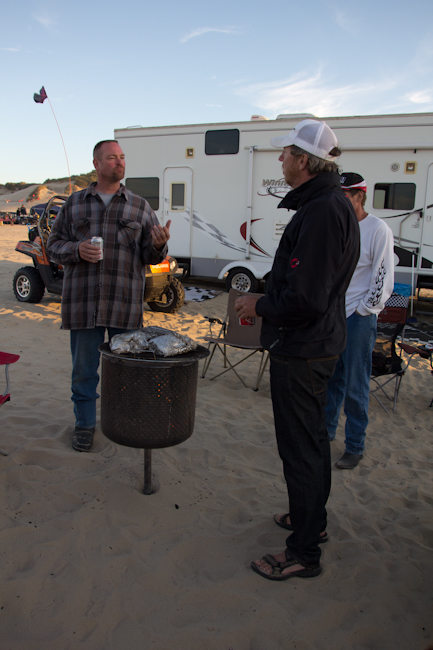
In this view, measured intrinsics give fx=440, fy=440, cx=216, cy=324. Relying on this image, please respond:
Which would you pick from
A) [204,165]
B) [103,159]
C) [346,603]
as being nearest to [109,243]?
[103,159]

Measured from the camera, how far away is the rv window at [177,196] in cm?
912

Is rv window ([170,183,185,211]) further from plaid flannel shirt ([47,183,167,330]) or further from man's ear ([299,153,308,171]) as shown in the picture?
man's ear ([299,153,308,171])

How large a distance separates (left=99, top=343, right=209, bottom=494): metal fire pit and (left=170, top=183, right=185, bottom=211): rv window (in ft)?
24.2

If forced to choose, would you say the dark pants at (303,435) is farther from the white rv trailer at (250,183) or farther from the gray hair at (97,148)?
the white rv trailer at (250,183)

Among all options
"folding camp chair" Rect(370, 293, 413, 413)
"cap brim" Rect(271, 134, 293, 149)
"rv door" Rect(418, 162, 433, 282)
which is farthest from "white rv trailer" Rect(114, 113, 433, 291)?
"cap brim" Rect(271, 134, 293, 149)

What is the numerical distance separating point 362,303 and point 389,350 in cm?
172

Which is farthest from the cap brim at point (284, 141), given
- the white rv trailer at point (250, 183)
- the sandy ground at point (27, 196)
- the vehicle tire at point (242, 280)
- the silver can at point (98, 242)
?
the sandy ground at point (27, 196)

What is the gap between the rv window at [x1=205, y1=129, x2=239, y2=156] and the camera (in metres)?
8.59

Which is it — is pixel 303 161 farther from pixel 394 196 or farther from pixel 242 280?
pixel 242 280

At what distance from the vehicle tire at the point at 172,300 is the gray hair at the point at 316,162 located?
582cm

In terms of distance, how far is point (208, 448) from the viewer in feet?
10.7

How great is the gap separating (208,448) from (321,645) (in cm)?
165

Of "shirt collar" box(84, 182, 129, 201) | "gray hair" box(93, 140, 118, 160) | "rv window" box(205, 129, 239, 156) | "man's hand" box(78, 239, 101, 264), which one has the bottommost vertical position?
"man's hand" box(78, 239, 101, 264)

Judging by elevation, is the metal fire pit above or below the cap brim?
below
